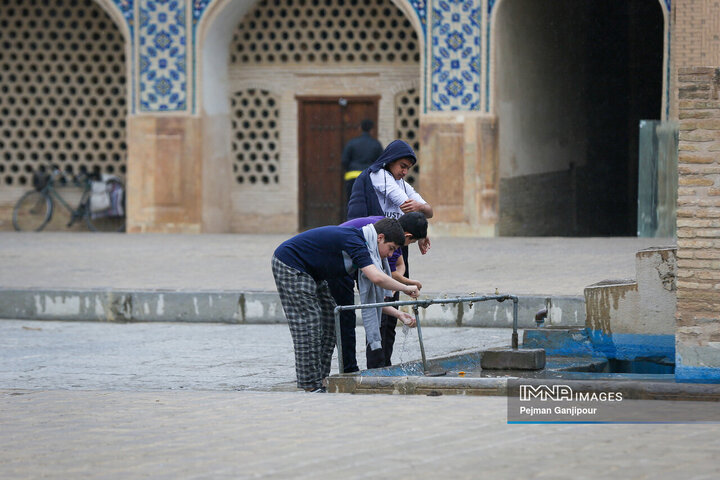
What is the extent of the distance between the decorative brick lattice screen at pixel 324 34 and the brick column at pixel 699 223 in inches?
519

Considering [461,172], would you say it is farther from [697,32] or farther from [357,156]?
[697,32]

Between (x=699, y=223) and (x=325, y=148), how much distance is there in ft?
44.8

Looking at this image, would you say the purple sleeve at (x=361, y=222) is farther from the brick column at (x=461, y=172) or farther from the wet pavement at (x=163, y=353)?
the brick column at (x=461, y=172)

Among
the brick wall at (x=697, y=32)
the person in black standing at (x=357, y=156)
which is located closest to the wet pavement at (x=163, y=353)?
the person in black standing at (x=357, y=156)

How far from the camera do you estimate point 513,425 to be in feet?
17.7

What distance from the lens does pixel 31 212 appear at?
20.7 m

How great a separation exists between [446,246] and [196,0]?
18.8 ft

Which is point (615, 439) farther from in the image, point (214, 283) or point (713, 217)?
point (214, 283)

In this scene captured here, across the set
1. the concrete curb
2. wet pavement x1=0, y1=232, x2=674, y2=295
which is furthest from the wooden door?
the concrete curb

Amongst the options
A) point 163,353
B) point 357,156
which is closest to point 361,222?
point 163,353

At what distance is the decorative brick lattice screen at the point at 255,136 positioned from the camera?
20391 mm

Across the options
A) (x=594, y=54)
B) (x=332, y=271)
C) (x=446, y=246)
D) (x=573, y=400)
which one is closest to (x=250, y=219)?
(x=446, y=246)

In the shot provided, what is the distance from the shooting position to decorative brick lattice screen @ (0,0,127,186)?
20750 mm

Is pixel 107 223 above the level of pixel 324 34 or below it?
below
